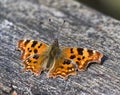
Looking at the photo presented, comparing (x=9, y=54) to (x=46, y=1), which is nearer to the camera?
(x=9, y=54)

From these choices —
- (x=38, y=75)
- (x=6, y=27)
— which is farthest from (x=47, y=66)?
(x=6, y=27)

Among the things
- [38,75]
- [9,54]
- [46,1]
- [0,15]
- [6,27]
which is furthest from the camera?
[46,1]

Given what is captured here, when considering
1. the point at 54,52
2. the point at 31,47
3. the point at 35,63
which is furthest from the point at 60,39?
the point at 35,63

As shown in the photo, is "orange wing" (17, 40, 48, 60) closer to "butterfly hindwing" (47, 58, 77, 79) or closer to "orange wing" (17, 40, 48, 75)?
"orange wing" (17, 40, 48, 75)

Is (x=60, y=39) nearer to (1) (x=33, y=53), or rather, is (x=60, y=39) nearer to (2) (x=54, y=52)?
(2) (x=54, y=52)

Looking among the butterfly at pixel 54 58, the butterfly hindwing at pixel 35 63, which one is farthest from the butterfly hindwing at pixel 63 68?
the butterfly hindwing at pixel 35 63

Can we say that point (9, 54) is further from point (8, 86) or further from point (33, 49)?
point (8, 86)
